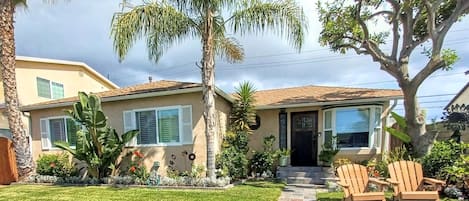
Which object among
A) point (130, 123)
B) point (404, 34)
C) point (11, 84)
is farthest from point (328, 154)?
point (11, 84)

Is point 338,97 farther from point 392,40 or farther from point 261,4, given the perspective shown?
point 261,4

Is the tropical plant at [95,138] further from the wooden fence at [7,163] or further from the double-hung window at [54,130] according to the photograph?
the wooden fence at [7,163]

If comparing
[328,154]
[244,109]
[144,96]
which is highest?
[144,96]

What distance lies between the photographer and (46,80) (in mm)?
18500

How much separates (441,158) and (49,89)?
21.7m

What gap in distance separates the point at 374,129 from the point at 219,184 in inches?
248

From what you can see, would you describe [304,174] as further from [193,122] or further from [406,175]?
[193,122]

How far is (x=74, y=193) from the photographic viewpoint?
29.3 feet

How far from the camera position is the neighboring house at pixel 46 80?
54.3ft

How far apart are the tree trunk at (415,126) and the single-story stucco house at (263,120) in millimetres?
957

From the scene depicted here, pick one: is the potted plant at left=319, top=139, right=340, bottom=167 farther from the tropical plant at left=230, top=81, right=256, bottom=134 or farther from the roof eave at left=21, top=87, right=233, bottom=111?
the roof eave at left=21, top=87, right=233, bottom=111

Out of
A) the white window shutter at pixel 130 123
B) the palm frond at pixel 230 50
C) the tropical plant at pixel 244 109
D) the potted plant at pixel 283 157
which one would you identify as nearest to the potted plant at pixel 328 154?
the potted plant at pixel 283 157

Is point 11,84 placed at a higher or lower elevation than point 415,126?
higher

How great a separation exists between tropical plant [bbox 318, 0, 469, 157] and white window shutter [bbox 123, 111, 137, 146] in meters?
8.32
